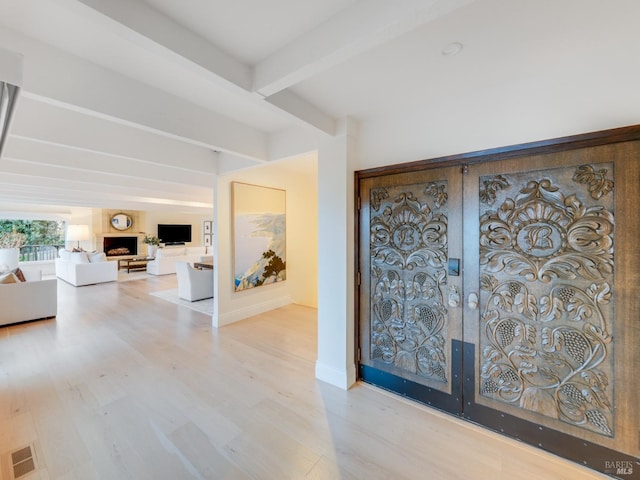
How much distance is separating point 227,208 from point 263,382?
8.31 ft

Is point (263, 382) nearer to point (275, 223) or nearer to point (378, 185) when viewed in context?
point (378, 185)

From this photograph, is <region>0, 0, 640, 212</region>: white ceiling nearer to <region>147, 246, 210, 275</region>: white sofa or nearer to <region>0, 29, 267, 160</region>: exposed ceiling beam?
<region>0, 29, 267, 160</region>: exposed ceiling beam

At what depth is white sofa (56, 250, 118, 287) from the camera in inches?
267

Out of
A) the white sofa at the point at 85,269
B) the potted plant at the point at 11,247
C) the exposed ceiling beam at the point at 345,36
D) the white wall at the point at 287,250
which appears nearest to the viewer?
the exposed ceiling beam at the point at 345,36

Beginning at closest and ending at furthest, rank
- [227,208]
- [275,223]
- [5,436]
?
1. [5,436]
2. [227,208]
3. [275,223]

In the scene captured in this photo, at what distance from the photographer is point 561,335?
5.41 feet

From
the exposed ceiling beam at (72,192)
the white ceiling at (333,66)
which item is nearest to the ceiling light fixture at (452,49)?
the white ceiling at (333,66)

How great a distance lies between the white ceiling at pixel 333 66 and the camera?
1.27 metres

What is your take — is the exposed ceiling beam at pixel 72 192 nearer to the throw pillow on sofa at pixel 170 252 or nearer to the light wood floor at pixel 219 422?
the throw pillow on sofa at pixel 170 252

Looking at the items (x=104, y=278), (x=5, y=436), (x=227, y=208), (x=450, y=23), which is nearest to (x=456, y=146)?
(x=450, y=23)

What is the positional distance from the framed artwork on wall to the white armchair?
1.75m

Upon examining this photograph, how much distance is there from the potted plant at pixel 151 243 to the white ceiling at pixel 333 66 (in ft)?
28.4

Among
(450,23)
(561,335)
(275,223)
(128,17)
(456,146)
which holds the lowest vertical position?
(561,335)

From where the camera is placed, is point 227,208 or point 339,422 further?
point 227,208
